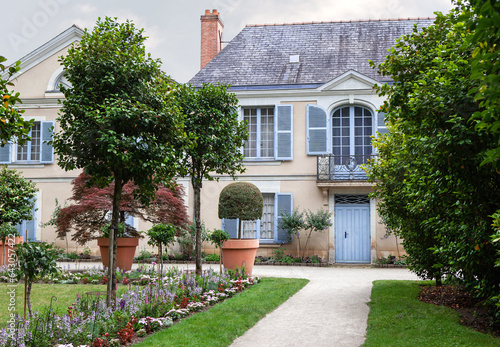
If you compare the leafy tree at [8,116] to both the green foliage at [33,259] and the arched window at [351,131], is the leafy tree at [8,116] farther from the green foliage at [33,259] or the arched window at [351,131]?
the arched window at [351,131]

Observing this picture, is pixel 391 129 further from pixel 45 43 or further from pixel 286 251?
pixel 45 43

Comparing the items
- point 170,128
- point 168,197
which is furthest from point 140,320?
point 168,197

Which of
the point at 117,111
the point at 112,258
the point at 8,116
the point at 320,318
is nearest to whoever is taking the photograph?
the point at 8,116

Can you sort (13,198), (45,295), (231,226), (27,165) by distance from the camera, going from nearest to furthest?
(45,295), (13,198), (231,226), (27,165)

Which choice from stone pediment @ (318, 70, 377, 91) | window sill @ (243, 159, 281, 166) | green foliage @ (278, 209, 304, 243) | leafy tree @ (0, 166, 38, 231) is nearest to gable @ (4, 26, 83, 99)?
leafy tree @ (0, 166, 38, 231)

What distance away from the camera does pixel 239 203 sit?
11758mm

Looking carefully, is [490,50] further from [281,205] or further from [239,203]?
[281,205]

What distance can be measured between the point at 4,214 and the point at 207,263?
19.9 feet

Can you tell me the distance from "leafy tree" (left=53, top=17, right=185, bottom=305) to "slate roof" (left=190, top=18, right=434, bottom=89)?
1064 centimetres

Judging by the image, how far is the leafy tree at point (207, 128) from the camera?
10078 millimetres

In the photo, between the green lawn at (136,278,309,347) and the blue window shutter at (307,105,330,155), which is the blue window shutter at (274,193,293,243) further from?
the green lawn at (136,278,309,347)

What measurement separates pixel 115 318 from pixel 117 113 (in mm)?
2486

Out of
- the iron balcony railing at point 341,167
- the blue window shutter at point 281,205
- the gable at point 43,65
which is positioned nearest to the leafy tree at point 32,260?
the blue window shutter at point 281,205

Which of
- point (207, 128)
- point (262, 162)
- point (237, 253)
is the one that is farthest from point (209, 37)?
point (237, 253)
